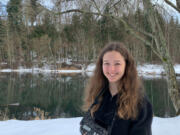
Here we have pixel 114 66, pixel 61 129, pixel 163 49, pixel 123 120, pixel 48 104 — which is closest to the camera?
pixel 123 120

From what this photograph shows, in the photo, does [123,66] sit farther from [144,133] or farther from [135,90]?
[144,133]

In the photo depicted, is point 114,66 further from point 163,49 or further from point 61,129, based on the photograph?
point 163,49

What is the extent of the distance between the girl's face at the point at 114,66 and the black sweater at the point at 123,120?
0.16m

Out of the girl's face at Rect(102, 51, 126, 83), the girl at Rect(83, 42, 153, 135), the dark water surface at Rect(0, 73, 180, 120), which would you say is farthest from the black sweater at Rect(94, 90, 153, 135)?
the dark water surface at Rect(0, 73, 180, 120)

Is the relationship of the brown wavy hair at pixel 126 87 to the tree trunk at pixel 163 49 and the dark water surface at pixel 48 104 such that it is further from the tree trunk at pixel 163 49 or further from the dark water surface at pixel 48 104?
the dark water surface at pixel 48 104

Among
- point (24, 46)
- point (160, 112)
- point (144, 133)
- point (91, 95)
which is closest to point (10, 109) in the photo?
point (160, 112)

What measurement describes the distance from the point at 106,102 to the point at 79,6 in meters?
3.90

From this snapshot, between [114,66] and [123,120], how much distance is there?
0.42 m

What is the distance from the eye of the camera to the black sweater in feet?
4.17

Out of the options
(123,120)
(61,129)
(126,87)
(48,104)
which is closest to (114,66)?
(126,87)

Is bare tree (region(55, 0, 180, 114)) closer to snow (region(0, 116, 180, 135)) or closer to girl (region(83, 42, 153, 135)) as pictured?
snow (region(0, 116, 180, 135))

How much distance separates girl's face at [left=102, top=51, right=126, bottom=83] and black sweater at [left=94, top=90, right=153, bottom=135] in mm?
164

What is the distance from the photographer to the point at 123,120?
1.34 meters

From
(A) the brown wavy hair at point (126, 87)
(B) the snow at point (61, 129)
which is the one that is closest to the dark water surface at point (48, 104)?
(B) the snow at point (61, 129)
